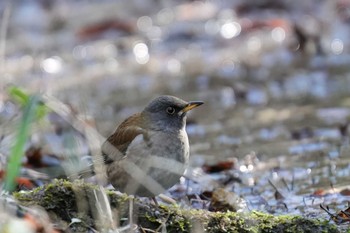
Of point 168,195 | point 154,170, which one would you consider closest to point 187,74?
point 168,195

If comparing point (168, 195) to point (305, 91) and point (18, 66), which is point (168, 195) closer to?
point (305, 91)

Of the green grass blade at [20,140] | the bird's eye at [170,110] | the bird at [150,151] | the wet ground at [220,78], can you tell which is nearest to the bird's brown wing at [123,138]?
the bird at [150,151]

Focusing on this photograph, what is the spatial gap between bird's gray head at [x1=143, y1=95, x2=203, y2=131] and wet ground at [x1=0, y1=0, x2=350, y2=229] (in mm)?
421

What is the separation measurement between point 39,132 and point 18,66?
4029 millimetres

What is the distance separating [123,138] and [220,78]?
20.4ft

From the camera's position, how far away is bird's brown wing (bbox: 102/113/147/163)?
6441mm

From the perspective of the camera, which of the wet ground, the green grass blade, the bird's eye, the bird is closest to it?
the green grass blade

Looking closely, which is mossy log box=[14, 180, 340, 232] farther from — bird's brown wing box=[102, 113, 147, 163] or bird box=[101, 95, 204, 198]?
bird's brown wing box=[102, 113, 147, 163]

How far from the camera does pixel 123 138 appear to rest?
6.53 m

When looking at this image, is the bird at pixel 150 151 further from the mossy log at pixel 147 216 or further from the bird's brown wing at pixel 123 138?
the mossy log at pixel 147 216

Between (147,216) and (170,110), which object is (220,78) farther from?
(147,216)

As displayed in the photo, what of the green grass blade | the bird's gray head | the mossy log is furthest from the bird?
the green grass blade

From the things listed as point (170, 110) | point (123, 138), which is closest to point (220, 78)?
point (170, 110)

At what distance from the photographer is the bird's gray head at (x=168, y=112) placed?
6.56 meters
